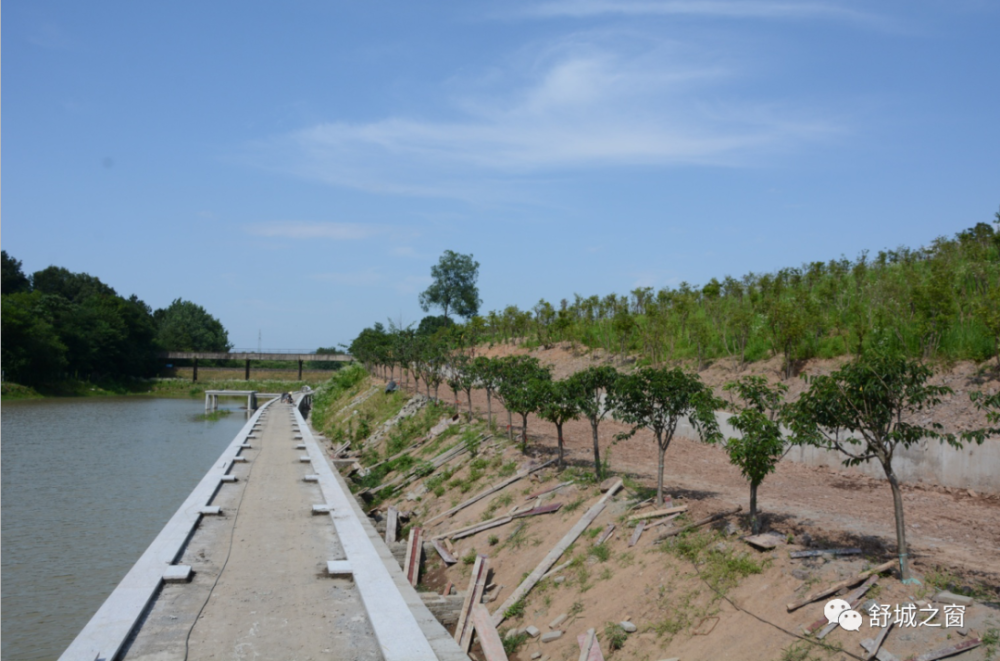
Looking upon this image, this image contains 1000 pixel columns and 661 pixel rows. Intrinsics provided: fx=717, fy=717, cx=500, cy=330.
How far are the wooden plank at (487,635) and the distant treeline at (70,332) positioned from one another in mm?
60145

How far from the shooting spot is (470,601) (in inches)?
385

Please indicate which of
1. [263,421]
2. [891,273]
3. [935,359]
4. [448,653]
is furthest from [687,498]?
[263,421]

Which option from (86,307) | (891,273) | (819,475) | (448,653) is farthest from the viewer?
(86,307)

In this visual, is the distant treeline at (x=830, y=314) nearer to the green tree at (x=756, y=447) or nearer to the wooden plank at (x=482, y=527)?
the green tree at (x=756, y=447)

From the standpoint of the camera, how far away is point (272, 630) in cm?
664

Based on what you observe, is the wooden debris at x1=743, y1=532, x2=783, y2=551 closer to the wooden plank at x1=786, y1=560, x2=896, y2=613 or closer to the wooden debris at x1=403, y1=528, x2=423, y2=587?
the wooden plank at x1=786, y1=560, x2=896, y2=613

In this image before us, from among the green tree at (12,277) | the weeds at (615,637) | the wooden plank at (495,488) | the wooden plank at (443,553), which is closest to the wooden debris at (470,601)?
the wooden plank at (443,553)

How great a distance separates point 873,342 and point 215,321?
417 feet

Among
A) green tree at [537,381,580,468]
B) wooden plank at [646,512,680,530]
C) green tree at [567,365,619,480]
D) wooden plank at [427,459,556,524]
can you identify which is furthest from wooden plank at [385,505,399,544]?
wooden plank at [646,512,680,530]

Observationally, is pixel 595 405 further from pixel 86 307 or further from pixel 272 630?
pixel 86 307

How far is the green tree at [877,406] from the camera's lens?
691 cm

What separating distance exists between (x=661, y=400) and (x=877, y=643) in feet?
15.5

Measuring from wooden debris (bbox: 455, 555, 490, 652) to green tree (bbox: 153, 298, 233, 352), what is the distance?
9891 centimetres

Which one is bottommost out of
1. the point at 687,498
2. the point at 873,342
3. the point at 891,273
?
the point at 687,498
